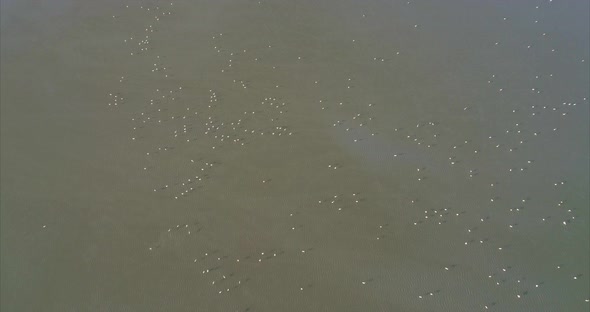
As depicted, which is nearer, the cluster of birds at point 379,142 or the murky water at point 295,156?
the murky water at point 295,156

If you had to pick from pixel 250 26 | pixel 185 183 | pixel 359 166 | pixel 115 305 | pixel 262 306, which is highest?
pixel 250 26

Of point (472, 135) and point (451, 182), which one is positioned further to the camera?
point (472, 135)

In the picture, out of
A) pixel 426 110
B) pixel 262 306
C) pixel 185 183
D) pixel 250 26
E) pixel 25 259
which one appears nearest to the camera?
pixel 262 306

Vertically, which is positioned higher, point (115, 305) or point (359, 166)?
point (359, 166)

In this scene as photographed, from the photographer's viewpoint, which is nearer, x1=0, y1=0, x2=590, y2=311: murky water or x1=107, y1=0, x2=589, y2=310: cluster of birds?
x1=0, y1=0, x2=590, y2=311: murky water

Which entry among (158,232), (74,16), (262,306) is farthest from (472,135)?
(74,16)

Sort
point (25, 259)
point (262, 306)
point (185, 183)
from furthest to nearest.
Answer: point (185, 183) → point (25, 259) → point (262, 306)

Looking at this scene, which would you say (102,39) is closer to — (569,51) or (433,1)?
(433,1)

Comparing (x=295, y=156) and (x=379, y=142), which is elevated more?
(x=379, y=142)
